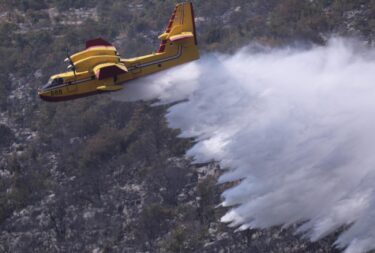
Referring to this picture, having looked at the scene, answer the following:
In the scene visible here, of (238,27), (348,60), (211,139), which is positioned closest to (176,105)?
(211,139)

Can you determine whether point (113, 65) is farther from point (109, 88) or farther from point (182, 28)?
point (182, 28)

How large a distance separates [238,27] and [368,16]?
1245 cm

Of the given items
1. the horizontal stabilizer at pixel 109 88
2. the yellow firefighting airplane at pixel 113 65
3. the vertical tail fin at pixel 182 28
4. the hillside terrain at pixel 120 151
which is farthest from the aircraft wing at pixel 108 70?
the hillside terrain at pixel 120 151

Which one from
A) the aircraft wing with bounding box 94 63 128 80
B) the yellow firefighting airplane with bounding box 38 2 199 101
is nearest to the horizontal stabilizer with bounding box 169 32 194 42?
the yellow firefighting airplane with bounding box 38 2 199 101

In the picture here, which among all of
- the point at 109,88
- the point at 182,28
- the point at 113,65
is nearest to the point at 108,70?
the point at 113,65

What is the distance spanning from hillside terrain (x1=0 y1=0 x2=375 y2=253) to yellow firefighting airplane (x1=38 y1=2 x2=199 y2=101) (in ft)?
16.5

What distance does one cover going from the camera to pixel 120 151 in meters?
64.5

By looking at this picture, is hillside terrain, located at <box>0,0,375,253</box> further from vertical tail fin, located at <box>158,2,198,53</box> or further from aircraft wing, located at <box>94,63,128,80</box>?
aircraft wing, located at <box>94,63,128,80</box>

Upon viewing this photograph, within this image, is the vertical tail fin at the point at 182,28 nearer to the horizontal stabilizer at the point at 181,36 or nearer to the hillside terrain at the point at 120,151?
the horizontal stabilizer at the point at 181,36

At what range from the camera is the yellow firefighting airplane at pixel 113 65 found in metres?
44.9

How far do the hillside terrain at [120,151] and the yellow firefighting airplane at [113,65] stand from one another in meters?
5.03

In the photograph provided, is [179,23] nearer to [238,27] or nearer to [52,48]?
[238,27]

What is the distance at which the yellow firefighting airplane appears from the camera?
147 feet

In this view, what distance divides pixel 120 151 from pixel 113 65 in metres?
20.9
